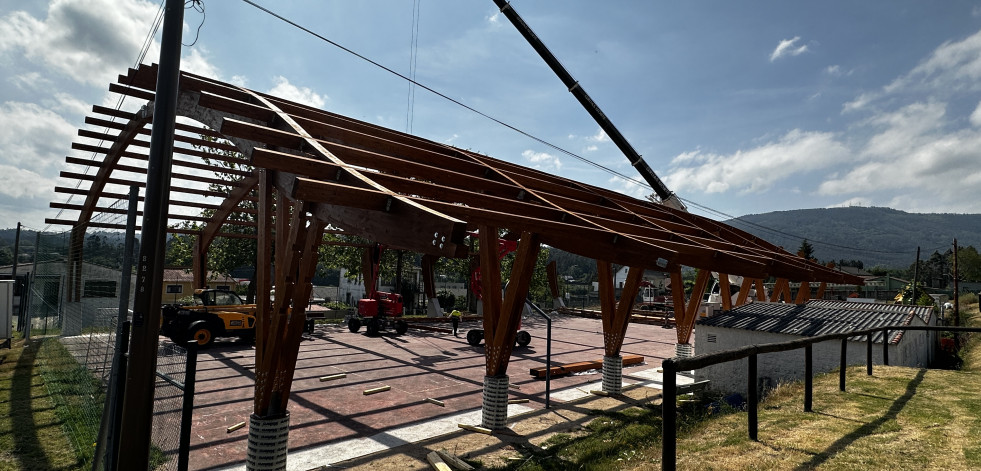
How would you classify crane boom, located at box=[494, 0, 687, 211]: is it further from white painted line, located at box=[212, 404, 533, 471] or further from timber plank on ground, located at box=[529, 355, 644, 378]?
white painted line, located at box=[212, 404, 533, 471]

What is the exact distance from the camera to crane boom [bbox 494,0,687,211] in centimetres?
2570

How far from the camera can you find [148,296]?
3916 mm

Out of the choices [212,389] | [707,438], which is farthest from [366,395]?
[707,438]

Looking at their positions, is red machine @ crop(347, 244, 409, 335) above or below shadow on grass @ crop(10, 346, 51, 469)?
above

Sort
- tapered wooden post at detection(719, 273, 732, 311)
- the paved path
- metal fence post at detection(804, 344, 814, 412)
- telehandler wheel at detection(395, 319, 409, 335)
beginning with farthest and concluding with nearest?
telehandler wheel at detection(395, 319, 409, 335) → tapered wooden post at detection(719, 273, 732, 311) → the paved path → metal fence post at detection(804, 344, 814, 412)

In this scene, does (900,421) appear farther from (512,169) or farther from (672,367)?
(512,169)

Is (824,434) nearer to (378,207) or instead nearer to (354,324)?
(378,207)

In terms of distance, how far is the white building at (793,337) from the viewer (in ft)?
36.7

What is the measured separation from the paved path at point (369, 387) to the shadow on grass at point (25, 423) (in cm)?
169

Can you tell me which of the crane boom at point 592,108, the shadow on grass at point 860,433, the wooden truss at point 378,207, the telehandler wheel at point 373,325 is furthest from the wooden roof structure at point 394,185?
the crane boom at point 592,108

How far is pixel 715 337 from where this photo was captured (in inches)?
513

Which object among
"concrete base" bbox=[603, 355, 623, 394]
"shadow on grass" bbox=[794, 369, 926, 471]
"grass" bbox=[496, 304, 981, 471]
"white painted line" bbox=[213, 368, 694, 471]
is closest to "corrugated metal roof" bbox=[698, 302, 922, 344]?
"grass" bbox=[496, 304, 981, 471]

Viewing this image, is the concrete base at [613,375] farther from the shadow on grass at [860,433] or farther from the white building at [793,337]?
the shadow on grass at [860,433]

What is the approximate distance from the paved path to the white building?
1768 millimetres
